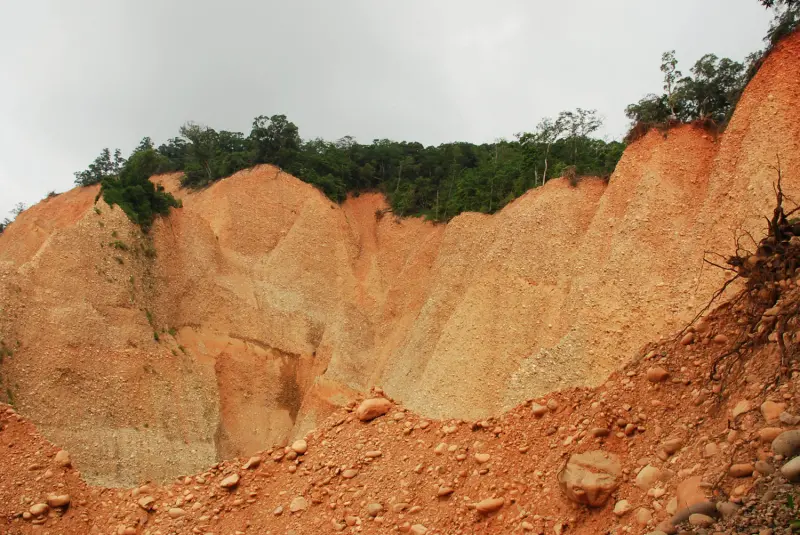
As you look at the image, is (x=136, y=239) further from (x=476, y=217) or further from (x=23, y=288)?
(x=476, y=217)

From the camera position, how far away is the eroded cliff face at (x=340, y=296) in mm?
15789

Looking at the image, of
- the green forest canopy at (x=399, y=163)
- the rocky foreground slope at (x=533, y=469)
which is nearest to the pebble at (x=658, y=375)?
the rocky foreground slope at (x=533, y=469)

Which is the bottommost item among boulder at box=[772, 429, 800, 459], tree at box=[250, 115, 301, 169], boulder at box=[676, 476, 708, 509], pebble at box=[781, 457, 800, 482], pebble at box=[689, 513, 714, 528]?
pebble at box=[689, 513, 714, 528]

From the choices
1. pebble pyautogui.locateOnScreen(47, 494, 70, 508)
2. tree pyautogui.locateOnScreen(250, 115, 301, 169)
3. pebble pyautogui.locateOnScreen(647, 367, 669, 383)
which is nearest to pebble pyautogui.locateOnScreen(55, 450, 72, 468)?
pebble pyautogui.locateOnScreen(47, 494, 70, 508)

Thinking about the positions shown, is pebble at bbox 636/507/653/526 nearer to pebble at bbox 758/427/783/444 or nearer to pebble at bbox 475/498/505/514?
pebble at bbox 758/427/783/444

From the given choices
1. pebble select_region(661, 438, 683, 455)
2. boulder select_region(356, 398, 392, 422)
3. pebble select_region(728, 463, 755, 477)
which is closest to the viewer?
pebble select_region(728, 463, 755, 477)

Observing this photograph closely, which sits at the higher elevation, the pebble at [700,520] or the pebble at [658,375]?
the pebble at [658,375]

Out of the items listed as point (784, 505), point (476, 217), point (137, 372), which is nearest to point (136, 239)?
point (137, 372)

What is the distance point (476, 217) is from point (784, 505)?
23731 mm

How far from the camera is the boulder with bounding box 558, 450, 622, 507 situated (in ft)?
22.3

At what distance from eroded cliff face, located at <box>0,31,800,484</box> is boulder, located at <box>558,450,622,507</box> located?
7.09m

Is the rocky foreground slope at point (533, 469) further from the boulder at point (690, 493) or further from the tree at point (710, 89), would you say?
the tree at point (710, 89)

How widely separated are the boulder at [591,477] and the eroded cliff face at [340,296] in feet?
23.3

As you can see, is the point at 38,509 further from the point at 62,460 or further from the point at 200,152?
the point at 200,152
